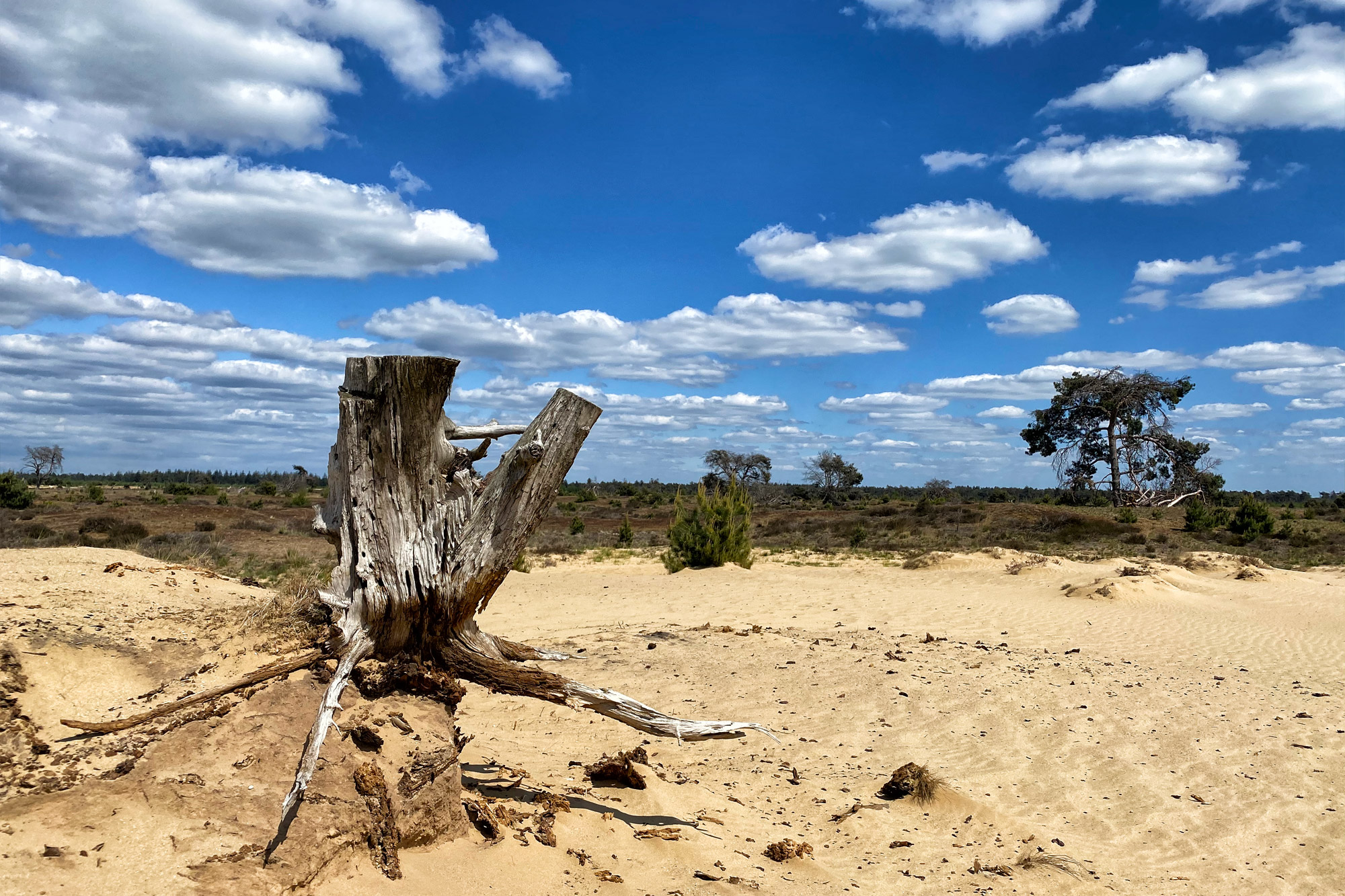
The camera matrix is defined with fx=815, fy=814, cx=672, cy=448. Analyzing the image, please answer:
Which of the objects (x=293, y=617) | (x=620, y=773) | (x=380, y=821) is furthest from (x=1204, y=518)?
(x=380, y=821)

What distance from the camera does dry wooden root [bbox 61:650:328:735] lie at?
360 cm

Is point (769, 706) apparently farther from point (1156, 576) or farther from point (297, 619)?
point (1156, 576)

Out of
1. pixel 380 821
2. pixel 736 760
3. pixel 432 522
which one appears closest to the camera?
pixel 380 821

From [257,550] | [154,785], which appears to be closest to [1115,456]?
[257,550]

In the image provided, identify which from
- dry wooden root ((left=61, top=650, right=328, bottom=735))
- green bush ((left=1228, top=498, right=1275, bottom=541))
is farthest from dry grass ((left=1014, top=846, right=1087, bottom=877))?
green bush ((left=1228, top=498, right=1275, bottom=541))

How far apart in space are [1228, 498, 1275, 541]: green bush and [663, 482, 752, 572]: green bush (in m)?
20.0

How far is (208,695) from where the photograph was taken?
383 centimetres

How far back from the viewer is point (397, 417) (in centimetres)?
427


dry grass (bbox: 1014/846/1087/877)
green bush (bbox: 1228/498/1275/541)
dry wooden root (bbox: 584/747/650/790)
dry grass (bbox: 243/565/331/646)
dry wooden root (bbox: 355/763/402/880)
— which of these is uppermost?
green bush (bbox: 1228/498/1275/541)

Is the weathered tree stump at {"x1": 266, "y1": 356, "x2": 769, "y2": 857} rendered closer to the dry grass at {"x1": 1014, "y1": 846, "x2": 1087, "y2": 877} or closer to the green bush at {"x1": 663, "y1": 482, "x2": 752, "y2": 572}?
the dry grass at {"x1": 1014, "y1": 846, "x2": 1087, "y2": 877}

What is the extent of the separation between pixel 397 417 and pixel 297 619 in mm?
1362

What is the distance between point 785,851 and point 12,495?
125 feet

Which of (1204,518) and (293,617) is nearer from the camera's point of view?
(293,617)

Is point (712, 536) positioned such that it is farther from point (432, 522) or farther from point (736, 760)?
point (432, 522)
